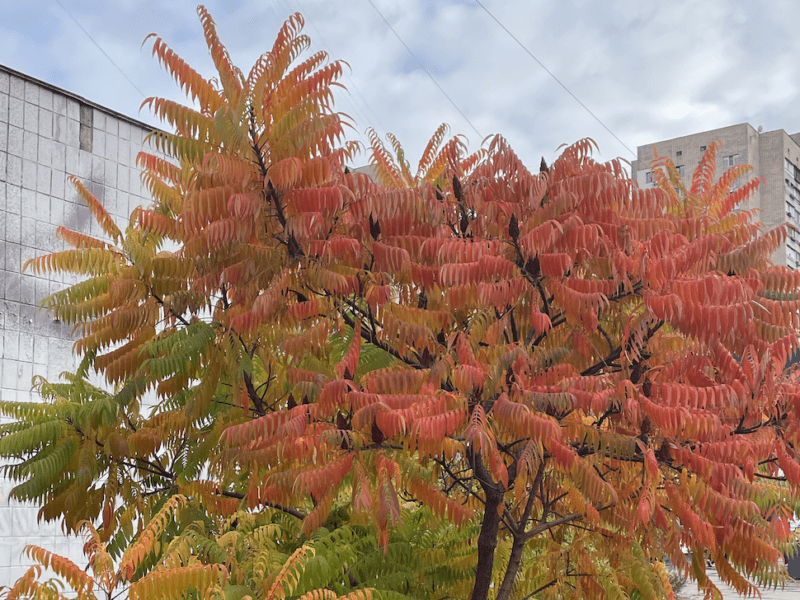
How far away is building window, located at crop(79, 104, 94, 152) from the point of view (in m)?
13.2

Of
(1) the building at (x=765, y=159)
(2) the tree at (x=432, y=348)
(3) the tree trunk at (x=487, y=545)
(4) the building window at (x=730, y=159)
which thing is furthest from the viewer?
(4) the building window at (x=730, y=159)

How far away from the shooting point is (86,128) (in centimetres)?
1329

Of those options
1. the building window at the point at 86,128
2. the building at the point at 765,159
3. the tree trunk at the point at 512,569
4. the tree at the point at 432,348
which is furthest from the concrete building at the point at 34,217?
the building at the point at 765,159

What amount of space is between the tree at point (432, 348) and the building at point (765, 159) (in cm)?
5474

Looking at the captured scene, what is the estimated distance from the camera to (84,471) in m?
7.14

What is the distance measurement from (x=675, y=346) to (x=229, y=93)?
3.92 meters

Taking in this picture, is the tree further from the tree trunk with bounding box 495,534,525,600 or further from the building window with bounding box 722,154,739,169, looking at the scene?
the building window with bounding box 722,154,739,169

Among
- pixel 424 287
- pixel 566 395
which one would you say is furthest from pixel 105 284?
pixel 566 395

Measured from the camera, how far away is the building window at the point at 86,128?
43.3ft

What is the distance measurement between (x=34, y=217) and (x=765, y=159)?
187ft

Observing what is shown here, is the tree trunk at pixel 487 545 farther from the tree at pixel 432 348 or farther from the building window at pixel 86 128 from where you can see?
A: the building window at pixel 86 128

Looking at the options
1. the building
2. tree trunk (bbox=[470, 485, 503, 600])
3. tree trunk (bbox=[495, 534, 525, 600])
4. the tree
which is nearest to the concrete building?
the tree

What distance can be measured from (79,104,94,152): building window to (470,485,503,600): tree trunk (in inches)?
374

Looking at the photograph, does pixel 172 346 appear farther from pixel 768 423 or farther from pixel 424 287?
pixel 768 423
